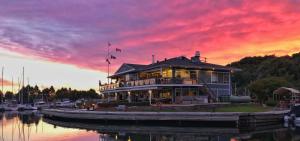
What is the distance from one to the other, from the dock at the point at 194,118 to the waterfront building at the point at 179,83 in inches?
362

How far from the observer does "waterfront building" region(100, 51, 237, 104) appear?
6059 centimetres

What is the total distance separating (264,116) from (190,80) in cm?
1753

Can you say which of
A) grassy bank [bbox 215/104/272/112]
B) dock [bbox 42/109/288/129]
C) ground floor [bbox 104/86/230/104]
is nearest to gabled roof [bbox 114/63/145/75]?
ground floor [bbox 104/86/230/104]

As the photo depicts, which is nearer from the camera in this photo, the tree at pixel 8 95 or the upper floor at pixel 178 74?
the upper floor at pixel 178 74

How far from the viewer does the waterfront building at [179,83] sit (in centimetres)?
6059

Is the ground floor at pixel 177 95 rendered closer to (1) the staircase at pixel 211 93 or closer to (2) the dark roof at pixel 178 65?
(1) the staircase at pixel 211 93

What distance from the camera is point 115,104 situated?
59312mm

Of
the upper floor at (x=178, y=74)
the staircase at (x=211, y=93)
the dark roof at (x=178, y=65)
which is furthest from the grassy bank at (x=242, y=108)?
the dark roof at (x=178, y=65)

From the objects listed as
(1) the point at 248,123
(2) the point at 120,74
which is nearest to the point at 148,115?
(1) the point at 248,123

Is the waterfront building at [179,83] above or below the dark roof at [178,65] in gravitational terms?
below

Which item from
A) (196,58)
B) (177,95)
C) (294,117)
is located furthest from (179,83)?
(294,117)

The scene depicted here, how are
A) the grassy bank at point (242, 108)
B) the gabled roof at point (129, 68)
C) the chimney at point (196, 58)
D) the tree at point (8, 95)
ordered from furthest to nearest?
1. the tree at point (8, 95)
2. the gabled roof at point (129, 68)
3. the chimney at point (196, 58)
4. the grassy bank at point (242, 108)

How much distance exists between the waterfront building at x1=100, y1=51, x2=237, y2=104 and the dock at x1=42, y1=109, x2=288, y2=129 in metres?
9.19

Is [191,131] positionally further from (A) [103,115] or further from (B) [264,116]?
(A) [103,115]
